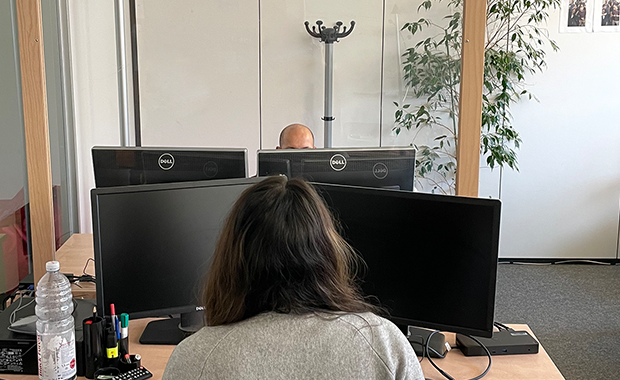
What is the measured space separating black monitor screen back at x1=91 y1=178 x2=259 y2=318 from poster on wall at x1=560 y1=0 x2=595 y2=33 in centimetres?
353

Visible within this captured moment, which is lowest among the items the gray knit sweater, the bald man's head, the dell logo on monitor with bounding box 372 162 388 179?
the gray knit sweater

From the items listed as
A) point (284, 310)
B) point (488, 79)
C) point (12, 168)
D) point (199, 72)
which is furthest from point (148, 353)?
point (488, 79)

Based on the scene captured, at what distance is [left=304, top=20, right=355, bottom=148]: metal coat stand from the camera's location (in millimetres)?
3076

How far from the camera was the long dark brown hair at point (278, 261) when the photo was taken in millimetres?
1011

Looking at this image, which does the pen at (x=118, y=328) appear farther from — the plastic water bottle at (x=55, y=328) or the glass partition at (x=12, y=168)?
the glass partition at (x=12, y=168)

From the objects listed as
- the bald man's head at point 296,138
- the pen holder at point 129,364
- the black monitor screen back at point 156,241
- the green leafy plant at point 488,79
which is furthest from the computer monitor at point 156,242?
the green leafy plant at point 488,79

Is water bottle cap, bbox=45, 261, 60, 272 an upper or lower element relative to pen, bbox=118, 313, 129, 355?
upper

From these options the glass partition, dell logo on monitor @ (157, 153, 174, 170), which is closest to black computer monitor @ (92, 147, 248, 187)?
dell logo on monitor @ (157, 153, 174, 170)

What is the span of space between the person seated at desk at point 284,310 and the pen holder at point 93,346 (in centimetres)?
43

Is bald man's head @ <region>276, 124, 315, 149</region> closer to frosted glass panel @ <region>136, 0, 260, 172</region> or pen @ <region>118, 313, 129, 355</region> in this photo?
frosted glass panel @ <region>136, 0, 260, 172</region>

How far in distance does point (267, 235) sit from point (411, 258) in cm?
54

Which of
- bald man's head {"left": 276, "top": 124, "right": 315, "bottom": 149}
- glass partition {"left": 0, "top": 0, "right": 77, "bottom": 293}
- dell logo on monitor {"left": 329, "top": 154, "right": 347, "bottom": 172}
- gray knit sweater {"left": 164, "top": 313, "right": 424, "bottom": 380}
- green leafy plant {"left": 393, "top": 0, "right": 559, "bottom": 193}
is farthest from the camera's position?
green leafy plant {"left": 393, "top": 0, "right": 559, "bottom": 193}

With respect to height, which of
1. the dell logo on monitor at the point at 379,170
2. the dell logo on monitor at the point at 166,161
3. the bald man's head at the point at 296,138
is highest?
the bald man's head at the point at 296,138

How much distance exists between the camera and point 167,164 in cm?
186
